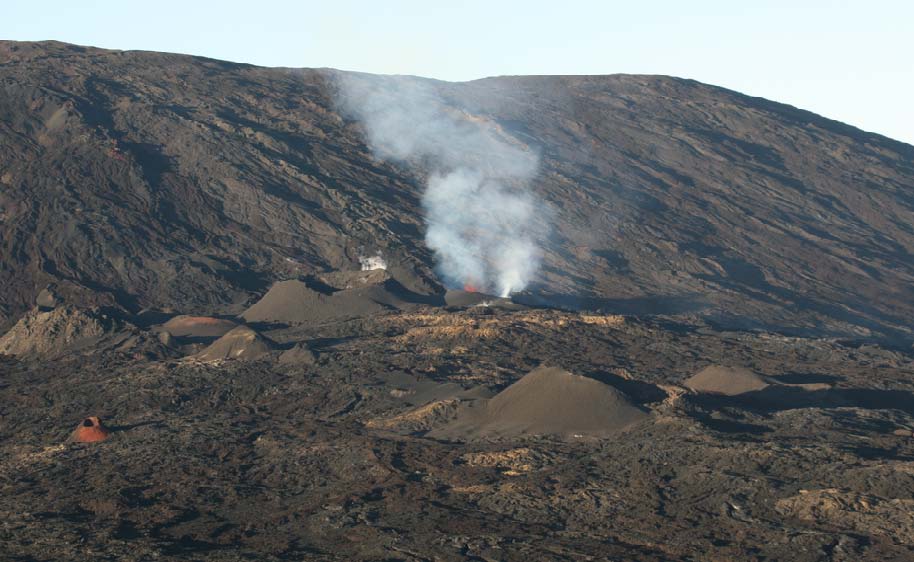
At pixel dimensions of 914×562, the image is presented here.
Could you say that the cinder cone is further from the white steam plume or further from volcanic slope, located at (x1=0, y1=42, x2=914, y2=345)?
the white steam plume

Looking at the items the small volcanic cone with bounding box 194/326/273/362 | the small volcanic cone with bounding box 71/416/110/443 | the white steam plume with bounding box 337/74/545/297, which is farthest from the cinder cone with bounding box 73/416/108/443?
the white steam plume with bounding box 337/74/545/297

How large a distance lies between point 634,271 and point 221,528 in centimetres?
5188

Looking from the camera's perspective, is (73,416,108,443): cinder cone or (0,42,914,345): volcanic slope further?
(0,42,914,345): volcanic slope

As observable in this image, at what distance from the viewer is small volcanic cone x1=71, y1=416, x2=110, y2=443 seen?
42.2m

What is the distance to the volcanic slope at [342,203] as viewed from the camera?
234 ft

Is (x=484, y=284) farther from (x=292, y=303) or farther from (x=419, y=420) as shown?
(x=419, y=420)

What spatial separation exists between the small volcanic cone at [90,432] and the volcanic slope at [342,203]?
23.2m

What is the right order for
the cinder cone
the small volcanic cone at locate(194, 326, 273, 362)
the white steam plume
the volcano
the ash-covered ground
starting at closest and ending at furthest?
the ash-covered ground → the volcano → the cinder cone → the small volcanic cone at locate(194, 326, 273, 362) → the white steam plume

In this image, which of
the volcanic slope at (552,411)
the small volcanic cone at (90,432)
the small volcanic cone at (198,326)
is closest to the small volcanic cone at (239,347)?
the small volcanic cone at (198,326)

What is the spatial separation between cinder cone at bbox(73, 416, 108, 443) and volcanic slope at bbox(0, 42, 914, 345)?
23235 millimetres

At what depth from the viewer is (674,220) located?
89.9 metres

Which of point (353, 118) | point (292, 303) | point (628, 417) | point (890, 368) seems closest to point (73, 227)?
point (292, 303)

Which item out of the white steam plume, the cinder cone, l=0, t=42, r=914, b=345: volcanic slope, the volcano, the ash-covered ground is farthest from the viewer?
the white steam plume

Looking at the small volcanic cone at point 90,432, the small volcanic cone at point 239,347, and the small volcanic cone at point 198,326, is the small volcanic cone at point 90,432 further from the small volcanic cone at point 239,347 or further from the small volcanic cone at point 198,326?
the small volcanic cone at point 198,326
